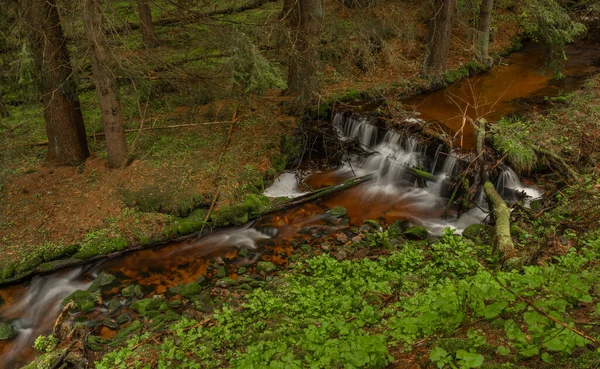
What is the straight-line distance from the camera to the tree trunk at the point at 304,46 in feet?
36.6

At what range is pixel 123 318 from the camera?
6.84 metres

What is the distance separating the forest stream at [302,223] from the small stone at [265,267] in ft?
0.92

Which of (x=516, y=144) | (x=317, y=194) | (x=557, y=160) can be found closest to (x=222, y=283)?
(x=317, y=194)

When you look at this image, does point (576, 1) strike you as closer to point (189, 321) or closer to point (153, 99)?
point (153, 99)

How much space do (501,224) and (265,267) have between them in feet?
14.2

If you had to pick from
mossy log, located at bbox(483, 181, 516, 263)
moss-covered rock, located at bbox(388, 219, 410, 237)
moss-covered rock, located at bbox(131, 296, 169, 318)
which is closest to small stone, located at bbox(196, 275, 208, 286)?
moss-covered rock, located at bbox(131, 296, 169, 318)

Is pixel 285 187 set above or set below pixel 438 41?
below

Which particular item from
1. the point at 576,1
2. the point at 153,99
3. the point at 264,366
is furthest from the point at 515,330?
the point at 576,1

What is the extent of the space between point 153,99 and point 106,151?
298cm

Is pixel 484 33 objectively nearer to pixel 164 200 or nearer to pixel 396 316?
pixel 164 200

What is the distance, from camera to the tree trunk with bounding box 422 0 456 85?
13539 mm

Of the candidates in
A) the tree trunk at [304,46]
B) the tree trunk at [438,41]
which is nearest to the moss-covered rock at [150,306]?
the tree trunk at [304,46]

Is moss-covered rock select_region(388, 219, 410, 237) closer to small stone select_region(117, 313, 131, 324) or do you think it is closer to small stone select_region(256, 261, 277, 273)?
small stone select_region(256, 261, 277, 273)

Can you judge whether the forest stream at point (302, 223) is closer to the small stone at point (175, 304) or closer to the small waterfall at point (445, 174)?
the small waterfall at point (445, 174)
